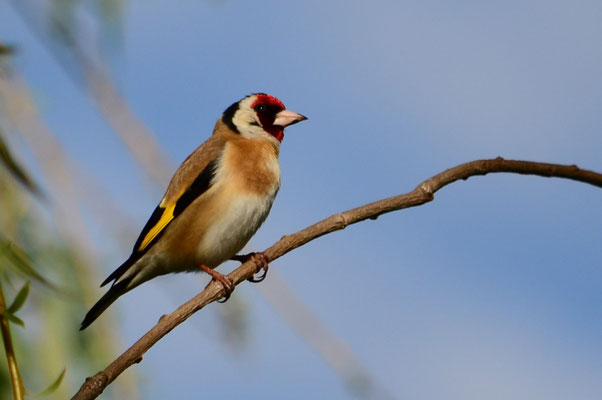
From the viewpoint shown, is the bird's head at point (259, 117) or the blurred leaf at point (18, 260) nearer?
the blurred leaf at point (18, 260)

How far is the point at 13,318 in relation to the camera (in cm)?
139

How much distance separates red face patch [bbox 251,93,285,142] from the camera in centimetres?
497

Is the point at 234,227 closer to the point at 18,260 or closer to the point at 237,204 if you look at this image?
the point at 237,204

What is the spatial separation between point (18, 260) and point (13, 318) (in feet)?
0.53

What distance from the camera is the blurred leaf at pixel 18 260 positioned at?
59.1 inches

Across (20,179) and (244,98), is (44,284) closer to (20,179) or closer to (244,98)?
(20,179)

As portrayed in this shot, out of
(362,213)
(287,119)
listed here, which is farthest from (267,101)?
(362,213)

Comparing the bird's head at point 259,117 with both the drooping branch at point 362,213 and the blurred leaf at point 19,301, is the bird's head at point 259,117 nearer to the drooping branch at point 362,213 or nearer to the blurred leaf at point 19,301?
the drooping branch at point 362,213

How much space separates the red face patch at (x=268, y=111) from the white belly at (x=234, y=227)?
2.44ft

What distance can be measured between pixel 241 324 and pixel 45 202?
101 centimetres

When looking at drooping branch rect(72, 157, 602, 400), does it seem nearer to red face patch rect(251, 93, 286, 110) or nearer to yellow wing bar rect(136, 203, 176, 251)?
yellow wing bar rect(136, 203, 176, 251)

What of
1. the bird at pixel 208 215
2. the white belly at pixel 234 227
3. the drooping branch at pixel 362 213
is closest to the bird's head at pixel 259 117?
the bird at pixel 208 215

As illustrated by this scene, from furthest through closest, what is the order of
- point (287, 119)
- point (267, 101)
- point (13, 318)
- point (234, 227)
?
point (267, 101) < point (287, 119) < point (234, 227) < point (13, 318)

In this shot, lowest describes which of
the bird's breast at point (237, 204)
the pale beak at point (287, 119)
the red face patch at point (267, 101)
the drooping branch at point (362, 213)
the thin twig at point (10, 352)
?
the drooping branch at point (362, 213)
